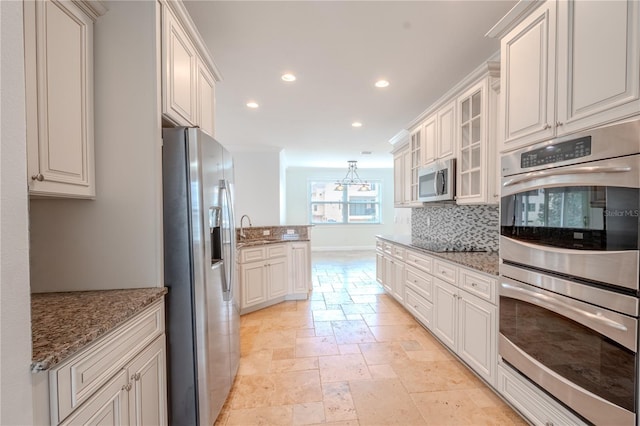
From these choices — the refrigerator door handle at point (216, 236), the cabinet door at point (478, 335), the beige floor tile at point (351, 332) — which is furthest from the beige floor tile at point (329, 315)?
the refrigerator door handle at point (216, 236)

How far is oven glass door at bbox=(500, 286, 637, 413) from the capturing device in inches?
45.7

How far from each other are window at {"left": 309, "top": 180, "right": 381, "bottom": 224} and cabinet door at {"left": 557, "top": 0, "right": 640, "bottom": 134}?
314 inches

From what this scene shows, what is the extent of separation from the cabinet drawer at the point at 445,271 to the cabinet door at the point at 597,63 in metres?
1.34

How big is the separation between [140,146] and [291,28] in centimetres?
142

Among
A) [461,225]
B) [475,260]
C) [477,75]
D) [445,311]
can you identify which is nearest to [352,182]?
[461,225]

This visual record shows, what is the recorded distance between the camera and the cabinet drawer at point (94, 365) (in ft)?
2.86

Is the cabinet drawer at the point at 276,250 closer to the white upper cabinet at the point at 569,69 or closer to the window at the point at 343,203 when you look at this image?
the white upper cabinet at the point at 569,69

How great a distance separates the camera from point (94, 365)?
1.01m

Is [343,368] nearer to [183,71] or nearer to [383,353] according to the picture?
[383,353]

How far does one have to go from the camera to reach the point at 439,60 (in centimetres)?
259

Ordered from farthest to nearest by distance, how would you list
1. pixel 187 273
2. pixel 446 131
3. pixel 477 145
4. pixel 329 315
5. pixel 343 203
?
pixel 343 203, pixel 329 315, pixel 446 131, pixel 477 145, pixel 187 273

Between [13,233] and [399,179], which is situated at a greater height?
[399,179]

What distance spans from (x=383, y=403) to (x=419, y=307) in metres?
1.34

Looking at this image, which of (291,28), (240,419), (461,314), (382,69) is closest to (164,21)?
(291,28)
